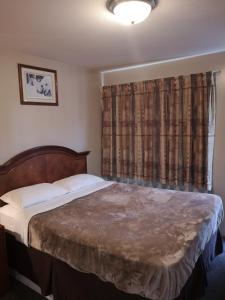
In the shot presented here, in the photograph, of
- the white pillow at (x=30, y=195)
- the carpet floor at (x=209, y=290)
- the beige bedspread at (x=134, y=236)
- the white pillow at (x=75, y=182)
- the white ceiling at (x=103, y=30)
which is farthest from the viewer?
the white pillow at (x=75, y=182)

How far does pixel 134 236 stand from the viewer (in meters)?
1.77

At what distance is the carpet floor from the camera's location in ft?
6.85

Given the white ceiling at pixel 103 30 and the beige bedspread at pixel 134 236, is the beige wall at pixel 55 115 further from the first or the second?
the beige bedspread at pixel 134 236

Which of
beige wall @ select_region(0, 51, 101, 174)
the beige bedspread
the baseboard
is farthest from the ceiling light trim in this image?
the baseboard

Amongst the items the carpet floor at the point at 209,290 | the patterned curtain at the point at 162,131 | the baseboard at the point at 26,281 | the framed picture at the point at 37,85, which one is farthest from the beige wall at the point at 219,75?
the baseboard at the point at 26,281

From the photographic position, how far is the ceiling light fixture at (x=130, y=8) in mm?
1644

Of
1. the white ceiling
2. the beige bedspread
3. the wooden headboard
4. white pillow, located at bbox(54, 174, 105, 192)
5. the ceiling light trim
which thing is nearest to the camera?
the beige bedspread

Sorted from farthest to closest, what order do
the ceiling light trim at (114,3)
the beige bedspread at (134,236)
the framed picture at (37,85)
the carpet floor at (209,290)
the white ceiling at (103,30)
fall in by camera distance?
1. the framed picture at (37,85)
2. the carpet floor at (209,290)
3. the white ceiling at (103,30)
4. the ceiling light trim at (114,3)
5. the beige bedspread at (134,236)

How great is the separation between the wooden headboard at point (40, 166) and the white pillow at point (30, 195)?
162mm

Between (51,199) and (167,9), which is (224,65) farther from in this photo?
(51,199)

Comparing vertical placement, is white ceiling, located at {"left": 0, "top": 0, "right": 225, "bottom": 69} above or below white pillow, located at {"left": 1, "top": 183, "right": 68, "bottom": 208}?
above

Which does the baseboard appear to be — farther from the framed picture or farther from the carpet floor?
the framed picture

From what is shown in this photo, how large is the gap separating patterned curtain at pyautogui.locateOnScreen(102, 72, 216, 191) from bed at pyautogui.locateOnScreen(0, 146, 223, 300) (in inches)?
22.9

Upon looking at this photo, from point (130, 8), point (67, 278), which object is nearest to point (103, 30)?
point (130, 8)
